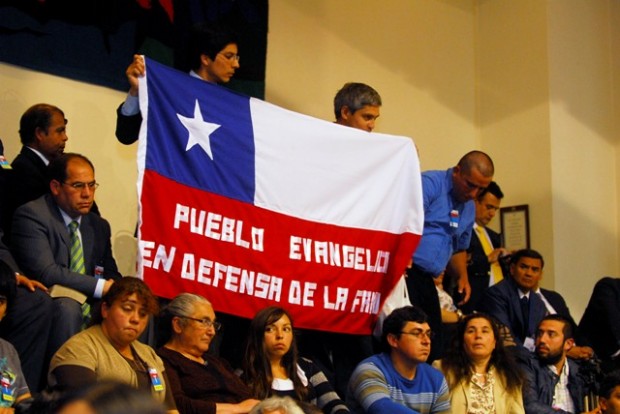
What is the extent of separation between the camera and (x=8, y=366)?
341 centimetres

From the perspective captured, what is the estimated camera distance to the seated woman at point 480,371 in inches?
191

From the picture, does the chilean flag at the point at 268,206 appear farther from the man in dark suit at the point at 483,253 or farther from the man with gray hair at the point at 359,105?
the man in dark suit at the point at 483,253

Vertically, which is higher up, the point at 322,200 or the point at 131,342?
the point at 322,200

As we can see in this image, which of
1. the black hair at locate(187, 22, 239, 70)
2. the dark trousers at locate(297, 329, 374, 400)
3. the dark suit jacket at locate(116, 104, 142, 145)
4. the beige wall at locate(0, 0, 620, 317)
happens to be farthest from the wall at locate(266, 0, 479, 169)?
the dark suit jacket at locate(116, 104, 142, 145)

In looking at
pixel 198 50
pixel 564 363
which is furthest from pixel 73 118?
pixel 564 363

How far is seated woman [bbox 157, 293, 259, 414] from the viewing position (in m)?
3.89

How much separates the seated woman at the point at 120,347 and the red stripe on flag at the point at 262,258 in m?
0.33

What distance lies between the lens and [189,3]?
19.6 feet

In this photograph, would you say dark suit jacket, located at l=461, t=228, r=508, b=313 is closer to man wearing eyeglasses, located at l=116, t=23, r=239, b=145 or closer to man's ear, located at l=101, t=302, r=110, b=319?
man wearing eyeglasses, located at l=116, t=23, r=239, b=145

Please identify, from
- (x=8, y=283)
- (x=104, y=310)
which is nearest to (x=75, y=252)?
(x=104, y=310)

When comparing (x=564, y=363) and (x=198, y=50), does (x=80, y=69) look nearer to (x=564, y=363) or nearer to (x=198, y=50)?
(x=198, y=50)

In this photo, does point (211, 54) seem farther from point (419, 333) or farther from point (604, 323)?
point (604, 323)

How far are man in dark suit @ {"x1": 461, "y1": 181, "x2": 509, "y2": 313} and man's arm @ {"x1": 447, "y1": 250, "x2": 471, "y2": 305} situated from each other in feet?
0.87

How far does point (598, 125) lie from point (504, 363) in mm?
3358
